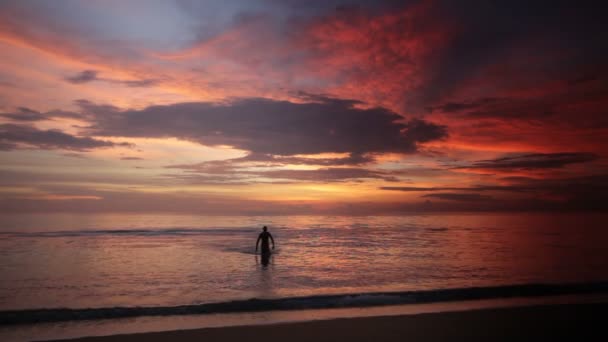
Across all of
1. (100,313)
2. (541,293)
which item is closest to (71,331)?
(100,313)

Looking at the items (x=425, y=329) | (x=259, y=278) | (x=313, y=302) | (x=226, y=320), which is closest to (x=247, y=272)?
(x=259, y=278)

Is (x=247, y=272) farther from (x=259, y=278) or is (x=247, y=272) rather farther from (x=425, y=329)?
(x=425, y=329)

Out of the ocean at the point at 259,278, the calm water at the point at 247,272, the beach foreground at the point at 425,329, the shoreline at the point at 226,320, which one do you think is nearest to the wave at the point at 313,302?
the ocean at the point at 259,278

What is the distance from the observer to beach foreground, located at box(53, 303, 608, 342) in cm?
979

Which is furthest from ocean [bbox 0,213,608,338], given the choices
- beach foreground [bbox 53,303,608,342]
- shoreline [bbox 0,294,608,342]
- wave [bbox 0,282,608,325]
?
beach foreground [bbox 53,303,608,342]

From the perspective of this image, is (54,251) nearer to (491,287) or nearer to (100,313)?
(100,313)

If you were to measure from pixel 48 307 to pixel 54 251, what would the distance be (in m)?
19.0

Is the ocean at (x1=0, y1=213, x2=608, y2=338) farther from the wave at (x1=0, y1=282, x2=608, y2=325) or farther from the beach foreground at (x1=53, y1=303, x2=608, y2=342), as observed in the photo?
the beach foreground at (x1=53, y1=303, x2=608, y2=342)

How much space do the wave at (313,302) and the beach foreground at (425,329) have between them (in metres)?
2.93

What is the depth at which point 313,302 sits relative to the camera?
47.6ft

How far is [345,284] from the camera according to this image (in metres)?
17.8

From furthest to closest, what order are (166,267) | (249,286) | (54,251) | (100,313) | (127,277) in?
(54,251) → (166,267) → (127,277) → (249,286) → (100,313)

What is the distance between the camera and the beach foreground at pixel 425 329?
979 cm

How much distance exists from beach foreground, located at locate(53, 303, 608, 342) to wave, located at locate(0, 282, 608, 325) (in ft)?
9.62
